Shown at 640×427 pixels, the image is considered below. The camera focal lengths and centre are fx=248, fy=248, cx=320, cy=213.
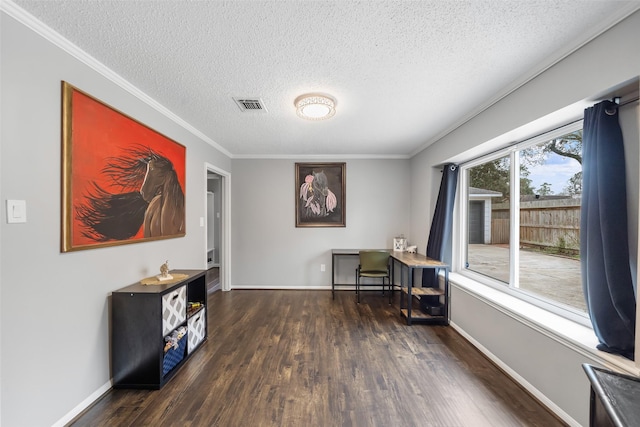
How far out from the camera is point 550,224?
2035 mm

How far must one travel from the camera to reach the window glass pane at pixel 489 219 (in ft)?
8.36

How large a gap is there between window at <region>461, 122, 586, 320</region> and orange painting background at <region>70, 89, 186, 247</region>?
3416mm

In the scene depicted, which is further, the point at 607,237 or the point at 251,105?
the point at 251,105

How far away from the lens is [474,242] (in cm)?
315

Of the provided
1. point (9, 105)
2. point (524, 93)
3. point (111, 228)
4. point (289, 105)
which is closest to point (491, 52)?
point (524, 93)

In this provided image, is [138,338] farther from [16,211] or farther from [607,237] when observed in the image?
[607,237]

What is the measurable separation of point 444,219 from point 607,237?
6.16 ft

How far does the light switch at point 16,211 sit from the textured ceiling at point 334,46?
3.34 feet

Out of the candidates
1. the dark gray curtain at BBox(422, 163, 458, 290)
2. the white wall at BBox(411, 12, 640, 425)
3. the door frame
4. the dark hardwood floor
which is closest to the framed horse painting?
the dark hardwood floor

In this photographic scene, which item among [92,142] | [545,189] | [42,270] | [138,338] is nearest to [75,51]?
[92,142]

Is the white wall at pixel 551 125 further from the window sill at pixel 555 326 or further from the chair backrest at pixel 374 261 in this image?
the chair backrest at pixel 374 261

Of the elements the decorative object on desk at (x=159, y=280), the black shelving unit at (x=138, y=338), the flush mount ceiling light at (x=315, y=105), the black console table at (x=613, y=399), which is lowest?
the black shelving unit at (x=138, y=338)

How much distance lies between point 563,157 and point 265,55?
2363 mm

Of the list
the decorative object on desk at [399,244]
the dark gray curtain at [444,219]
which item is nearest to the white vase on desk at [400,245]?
the decorative object on desk at [399,244]
